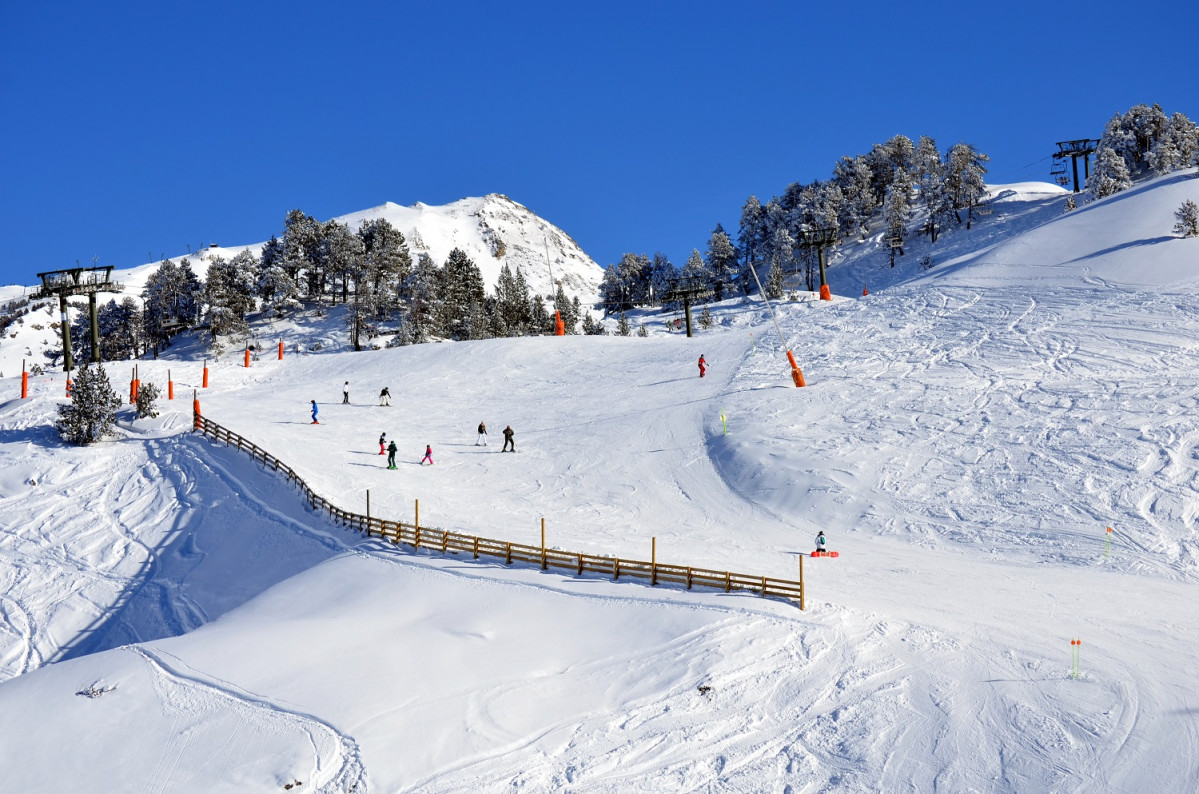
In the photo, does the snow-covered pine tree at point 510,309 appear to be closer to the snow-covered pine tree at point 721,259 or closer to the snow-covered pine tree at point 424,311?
the snow-covered pine tree at point 424,311

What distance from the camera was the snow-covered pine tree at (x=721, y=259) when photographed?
103m

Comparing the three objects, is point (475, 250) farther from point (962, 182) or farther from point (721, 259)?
point (962, 182)

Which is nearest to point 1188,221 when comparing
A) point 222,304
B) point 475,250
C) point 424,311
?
point 424,311

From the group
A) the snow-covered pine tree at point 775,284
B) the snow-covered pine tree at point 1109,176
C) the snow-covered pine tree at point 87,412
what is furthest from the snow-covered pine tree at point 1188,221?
the snow-covered pine tree at point 87,412

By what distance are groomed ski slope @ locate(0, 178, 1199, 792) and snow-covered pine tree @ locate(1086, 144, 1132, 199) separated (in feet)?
100

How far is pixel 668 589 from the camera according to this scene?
74.1 ft

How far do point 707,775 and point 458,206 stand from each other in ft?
521

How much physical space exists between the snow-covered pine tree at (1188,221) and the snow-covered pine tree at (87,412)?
66452mm

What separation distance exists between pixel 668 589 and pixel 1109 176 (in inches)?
3075

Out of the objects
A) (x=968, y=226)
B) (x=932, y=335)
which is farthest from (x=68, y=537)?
(x=968, y=226)

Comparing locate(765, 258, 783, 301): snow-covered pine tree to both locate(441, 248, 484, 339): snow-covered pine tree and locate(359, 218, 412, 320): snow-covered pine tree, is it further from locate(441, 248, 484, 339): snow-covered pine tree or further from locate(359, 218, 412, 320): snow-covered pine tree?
locate(359, 218, 412, 320): snow-covered pine tree

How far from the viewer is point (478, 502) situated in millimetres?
33531

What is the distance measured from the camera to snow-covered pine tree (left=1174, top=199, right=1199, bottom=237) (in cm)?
5634

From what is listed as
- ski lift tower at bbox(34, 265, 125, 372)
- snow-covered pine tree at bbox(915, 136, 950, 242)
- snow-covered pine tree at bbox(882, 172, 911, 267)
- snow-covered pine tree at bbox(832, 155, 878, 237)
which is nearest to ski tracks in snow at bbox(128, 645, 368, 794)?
ski lift tower at bbox(34, 265, 125, 372)
